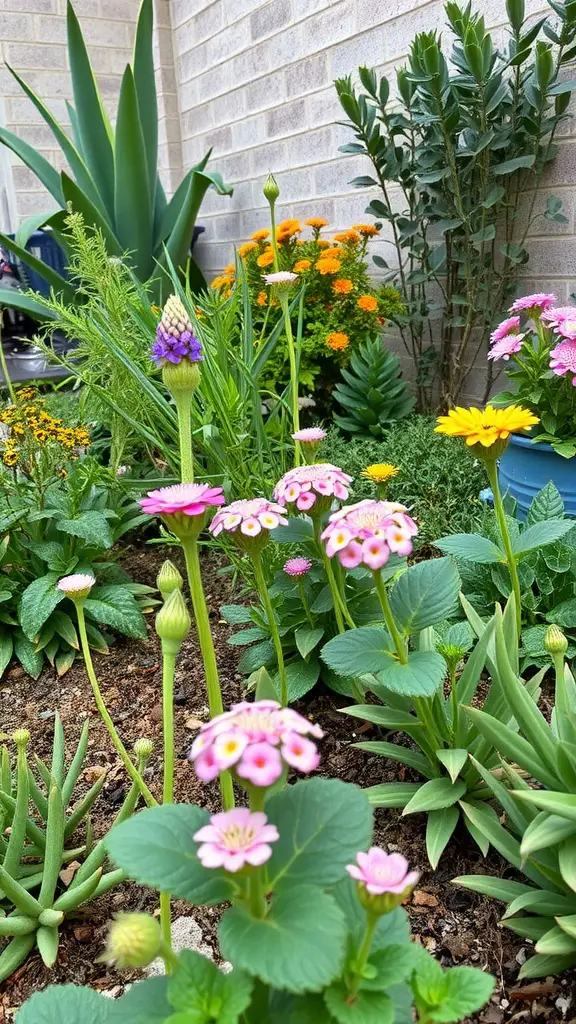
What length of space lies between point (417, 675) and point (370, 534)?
8.3 inches

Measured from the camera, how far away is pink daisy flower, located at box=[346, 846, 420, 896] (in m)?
0.51

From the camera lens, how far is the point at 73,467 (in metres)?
1.88

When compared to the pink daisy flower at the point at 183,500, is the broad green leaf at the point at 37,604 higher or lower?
lower

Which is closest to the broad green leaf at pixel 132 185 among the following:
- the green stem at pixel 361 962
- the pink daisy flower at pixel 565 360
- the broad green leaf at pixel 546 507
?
the pink daisy flower at pixel 565 360

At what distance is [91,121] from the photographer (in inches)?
143

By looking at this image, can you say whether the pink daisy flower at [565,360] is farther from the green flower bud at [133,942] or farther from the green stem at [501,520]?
the green flower bud at [133,942]

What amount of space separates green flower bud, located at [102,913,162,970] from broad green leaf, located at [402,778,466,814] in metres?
0.56

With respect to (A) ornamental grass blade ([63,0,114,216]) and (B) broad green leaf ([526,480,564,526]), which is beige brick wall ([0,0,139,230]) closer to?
(A) ornamental grass blade ([63,0,114,216])

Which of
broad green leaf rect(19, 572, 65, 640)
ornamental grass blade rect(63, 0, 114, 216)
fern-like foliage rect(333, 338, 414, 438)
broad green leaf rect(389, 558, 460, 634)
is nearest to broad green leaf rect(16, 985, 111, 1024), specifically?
broad green leaf rect(389, 558, 460, 634)

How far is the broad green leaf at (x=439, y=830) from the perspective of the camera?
1007 millimetres

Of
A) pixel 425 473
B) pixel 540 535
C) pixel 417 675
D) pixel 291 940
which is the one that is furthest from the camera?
pixel 425 473

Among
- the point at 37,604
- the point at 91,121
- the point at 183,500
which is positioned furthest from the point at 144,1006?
the point at 91,121

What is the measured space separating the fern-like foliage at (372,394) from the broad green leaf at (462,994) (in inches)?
80.4

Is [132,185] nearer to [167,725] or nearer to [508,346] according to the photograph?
[508,346]
